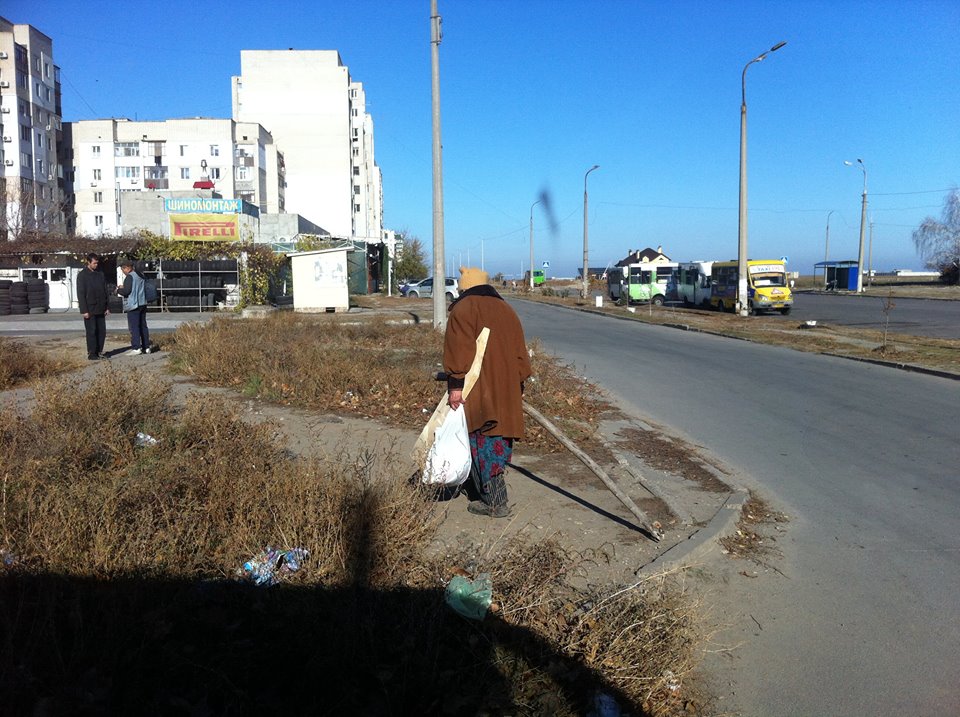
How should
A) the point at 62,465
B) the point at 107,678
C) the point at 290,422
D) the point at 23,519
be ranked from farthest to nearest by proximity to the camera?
the point at 290,422, the point at 62,465, the point at 23,519, the point at 107,678

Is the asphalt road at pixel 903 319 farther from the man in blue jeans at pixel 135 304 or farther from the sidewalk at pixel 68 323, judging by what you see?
the sidewalk at pixel 68 323

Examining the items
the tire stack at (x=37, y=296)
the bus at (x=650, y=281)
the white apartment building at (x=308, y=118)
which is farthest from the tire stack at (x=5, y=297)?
the white apartment building at (x=308, y=118)

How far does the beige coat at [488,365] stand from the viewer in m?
5.52

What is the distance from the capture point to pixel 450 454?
5.41m

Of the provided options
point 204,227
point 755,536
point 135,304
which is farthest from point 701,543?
point 204,227

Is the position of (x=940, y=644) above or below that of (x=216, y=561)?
below

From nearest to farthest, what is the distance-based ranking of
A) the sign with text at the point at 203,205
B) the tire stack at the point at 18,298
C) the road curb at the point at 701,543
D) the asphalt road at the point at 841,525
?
1. the asphalt road at the point at 841,525
2. the road curb at the point at 701,543
3. the tire stack at the point at 18,298
4. the sign with text at the point at 203,205

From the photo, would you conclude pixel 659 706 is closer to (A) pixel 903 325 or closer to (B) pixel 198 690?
(B) pixel 198 690

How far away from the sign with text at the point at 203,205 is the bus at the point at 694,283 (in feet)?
79.6

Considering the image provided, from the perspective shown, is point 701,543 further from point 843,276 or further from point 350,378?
point 843,276

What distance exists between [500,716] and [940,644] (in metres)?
2.52

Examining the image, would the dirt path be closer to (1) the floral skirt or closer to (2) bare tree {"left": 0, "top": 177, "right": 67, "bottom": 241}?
(1) the floral skirt

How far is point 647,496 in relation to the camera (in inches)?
258

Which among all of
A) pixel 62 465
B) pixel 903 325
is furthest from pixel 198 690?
pixel 903 325
